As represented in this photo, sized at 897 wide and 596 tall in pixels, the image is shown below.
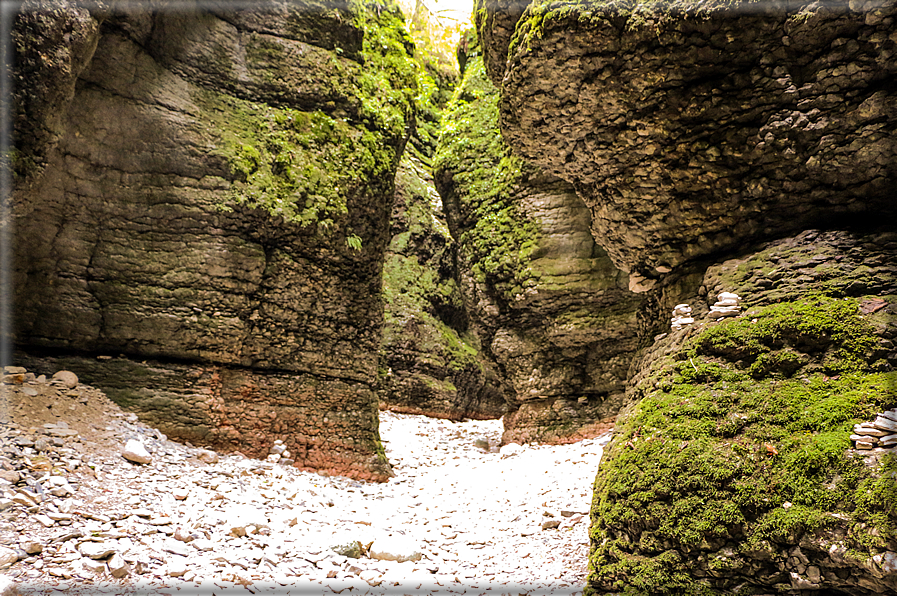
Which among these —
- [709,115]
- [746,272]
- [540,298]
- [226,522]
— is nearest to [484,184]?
[540,298]

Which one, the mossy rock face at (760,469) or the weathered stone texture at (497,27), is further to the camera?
the weathered stone texture at (497,27)

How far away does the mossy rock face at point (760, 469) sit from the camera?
2850 millimetres

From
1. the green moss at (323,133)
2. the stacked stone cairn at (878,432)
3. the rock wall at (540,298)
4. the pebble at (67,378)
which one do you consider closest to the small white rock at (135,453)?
the pebble at (67,378)

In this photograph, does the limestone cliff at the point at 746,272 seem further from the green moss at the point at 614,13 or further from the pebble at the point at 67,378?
the pebble at the point at 67,378

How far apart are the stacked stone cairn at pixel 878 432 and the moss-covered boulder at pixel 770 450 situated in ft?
0.17

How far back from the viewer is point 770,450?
3.28 meters

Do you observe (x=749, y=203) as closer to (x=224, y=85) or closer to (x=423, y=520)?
(x=423, y=520)

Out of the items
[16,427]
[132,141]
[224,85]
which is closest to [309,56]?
[224,85]

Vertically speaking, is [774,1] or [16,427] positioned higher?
[774,1]

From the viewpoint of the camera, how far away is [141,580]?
3488 mm

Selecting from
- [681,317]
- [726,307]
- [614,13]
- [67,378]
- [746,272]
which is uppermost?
[614,13]

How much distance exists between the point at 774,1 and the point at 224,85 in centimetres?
672

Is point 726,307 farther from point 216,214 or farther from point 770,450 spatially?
point 216,214

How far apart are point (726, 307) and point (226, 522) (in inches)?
195
